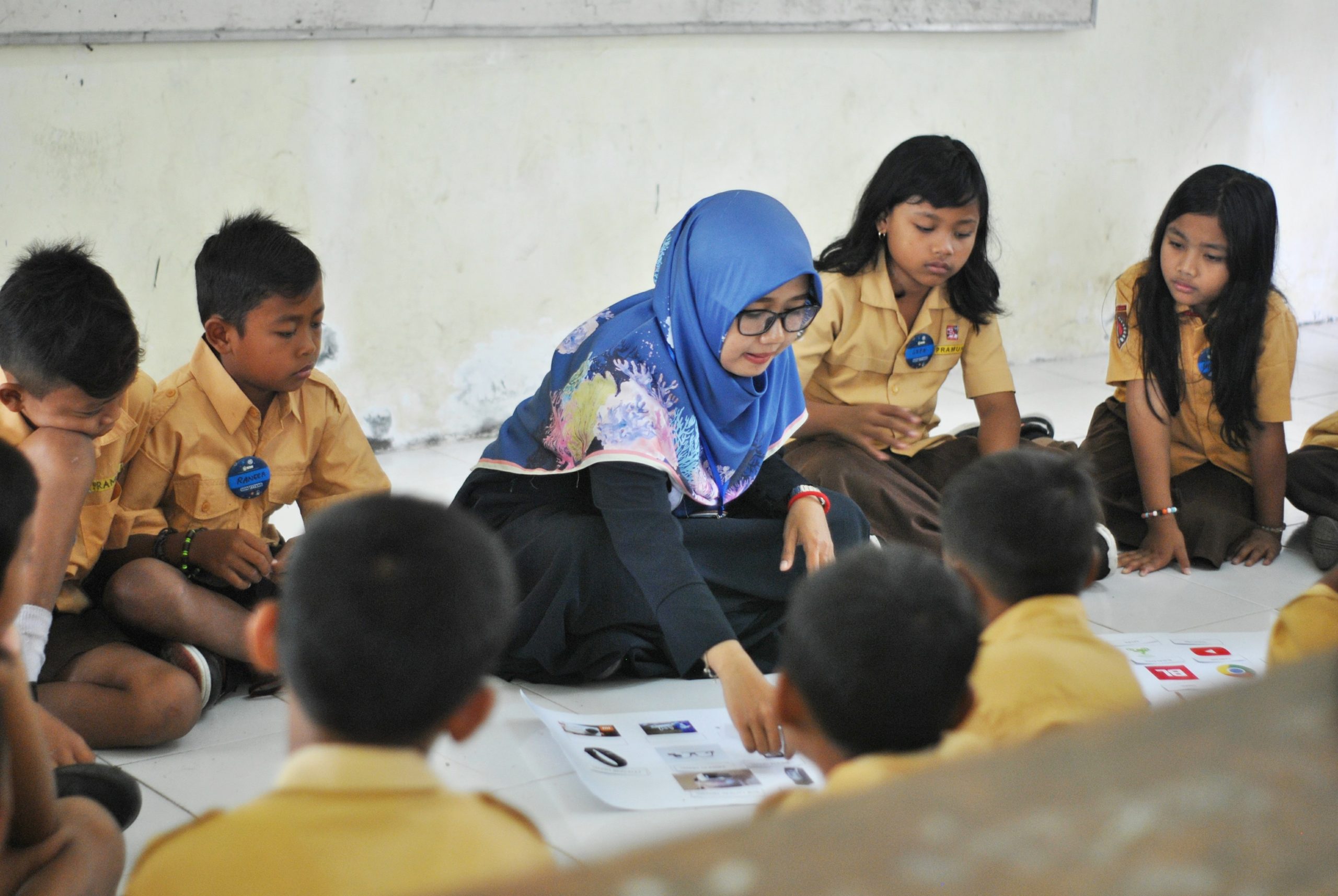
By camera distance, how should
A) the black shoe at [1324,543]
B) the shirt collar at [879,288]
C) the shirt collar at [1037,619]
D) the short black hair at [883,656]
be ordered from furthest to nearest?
the black shoe at [1324,543], the shirt collar at [879,288], the shirt collar at [1037,619], the short black hair at [883,656]

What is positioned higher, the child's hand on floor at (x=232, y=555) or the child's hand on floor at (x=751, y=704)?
the child's hand on floor at (x=232, y=555)

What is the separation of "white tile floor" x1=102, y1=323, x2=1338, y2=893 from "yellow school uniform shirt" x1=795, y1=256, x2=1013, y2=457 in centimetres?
52

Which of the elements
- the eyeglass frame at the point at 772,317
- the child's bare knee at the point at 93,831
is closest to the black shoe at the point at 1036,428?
the eyeglass frame at the point at 772,317

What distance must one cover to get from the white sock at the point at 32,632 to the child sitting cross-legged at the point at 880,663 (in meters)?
1.11

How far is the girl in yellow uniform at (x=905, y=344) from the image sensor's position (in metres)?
2.57

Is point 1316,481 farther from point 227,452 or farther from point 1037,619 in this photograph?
point 227,452

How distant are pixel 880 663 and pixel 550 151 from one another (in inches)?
110

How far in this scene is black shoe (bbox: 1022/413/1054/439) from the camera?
3.21m

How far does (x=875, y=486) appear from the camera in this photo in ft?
8.46

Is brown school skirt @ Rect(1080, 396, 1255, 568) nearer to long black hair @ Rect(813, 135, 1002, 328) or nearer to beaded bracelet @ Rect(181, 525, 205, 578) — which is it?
long black hair @ Rect(813, 135, 1002, 328)

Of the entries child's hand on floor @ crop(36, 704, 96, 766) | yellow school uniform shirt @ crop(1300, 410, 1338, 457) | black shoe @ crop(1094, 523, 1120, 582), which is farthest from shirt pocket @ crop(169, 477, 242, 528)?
yellow school uniform shirt @ crop(1300, 410, 1338, 457)

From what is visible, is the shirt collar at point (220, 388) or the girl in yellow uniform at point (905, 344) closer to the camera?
the shirt collar at point (220, 388)

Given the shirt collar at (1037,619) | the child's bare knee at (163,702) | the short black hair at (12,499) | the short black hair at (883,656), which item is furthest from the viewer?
the child's bare knee at (163,702)

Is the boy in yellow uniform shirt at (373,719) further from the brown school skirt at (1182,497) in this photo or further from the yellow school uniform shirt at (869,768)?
the brown school skirt at (1182,497)
